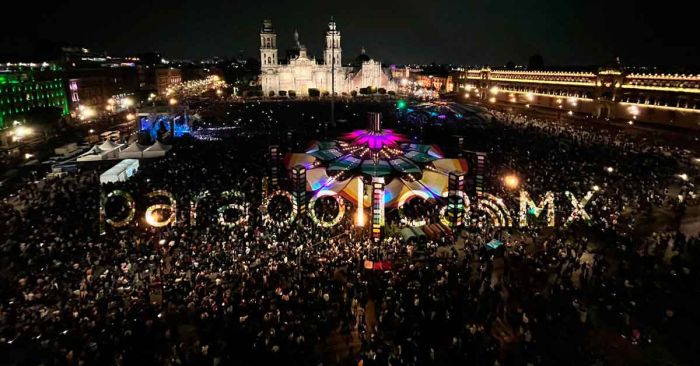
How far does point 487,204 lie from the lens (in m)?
16.8

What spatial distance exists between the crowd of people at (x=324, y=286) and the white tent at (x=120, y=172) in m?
1.58

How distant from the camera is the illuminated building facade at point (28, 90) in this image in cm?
3594

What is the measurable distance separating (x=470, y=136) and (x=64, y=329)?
89.4ft

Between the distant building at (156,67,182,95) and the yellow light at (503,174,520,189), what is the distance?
64.4 meters

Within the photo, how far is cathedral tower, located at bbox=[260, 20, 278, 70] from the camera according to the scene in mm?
71375

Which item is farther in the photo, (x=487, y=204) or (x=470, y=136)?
(x=470, y=136)

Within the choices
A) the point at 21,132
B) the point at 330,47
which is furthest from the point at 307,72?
the point at 21,132

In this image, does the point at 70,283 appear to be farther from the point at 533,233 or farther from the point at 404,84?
the point at 404,84

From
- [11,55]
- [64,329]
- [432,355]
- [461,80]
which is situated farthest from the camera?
[461,80]

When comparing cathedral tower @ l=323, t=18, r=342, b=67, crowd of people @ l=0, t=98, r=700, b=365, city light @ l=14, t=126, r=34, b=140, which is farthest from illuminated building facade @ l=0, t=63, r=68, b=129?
cathedral tower @ l=323, t=18, r=342, b=67

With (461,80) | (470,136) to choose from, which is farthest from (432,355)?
(461,80)

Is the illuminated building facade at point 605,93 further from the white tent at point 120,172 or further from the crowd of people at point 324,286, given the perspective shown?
the white tent at point 120,172

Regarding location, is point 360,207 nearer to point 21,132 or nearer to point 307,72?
point 21,132

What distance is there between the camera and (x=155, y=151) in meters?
26.3
